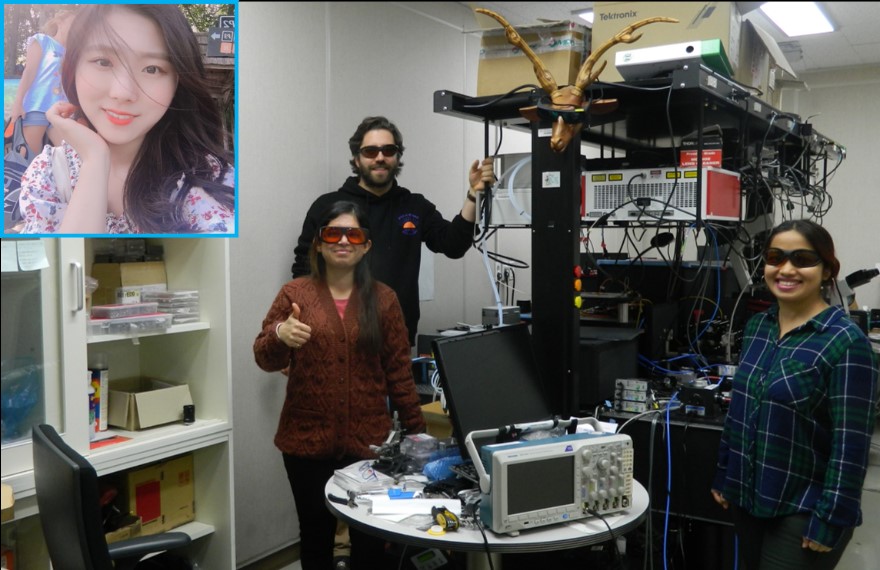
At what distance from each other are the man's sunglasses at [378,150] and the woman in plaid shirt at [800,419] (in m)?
1.41

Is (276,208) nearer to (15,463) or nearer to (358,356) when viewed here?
(358,356)

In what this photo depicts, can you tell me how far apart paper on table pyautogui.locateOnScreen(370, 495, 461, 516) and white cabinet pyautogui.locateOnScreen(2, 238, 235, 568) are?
0.97 m

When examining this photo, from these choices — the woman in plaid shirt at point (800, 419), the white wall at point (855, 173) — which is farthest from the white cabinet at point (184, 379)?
the white wall at point (855, 173)

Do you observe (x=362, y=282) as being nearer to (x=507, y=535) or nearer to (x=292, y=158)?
(x=507, y=535)

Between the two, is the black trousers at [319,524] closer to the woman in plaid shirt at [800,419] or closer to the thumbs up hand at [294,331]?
the thumbs up hand at [294,331]

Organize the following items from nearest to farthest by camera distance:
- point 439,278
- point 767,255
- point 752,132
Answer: point 767,255 < point 752,132 < point 439,278

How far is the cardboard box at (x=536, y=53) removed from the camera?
2.41 metres

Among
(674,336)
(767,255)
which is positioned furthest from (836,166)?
(767,255)

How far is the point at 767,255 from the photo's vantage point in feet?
6.09

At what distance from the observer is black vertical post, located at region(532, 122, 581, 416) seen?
216 cm

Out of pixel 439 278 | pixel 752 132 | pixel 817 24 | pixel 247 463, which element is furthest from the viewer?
pixel 439 278

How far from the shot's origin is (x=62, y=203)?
1.65 metres

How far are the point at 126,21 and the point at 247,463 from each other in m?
2.00

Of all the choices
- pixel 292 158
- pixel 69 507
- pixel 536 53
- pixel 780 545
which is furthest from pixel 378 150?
pixel 780 545
